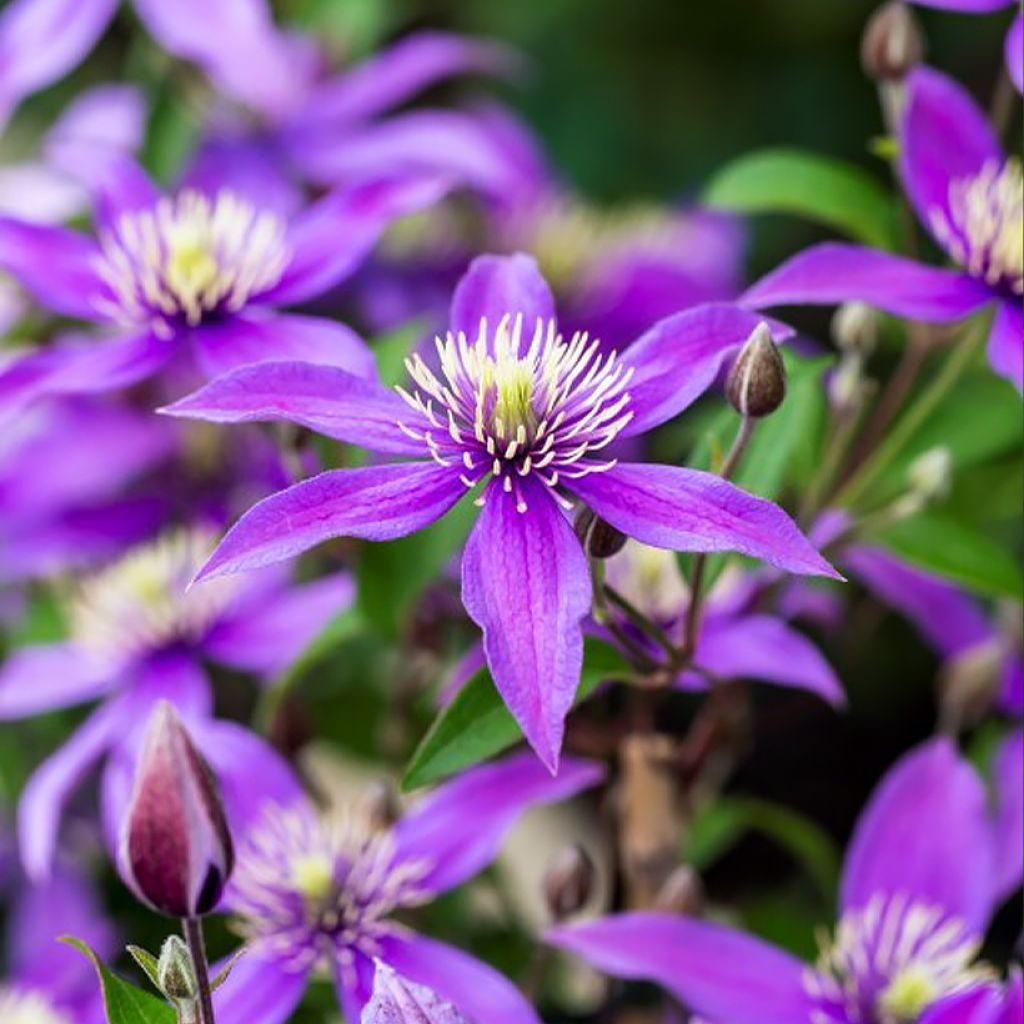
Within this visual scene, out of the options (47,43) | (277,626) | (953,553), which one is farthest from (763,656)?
(47,43)

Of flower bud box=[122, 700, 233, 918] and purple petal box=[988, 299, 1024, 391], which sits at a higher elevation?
purple petal box=[988, 299, 1024, 391]

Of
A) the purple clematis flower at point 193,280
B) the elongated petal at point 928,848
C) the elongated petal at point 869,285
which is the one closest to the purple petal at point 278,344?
the purple clematis flower at point 193,280

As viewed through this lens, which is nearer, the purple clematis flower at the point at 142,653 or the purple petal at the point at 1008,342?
the purple petal at the point at 1008,342

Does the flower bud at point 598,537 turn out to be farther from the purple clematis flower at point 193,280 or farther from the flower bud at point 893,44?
the flower bud at point 893,44

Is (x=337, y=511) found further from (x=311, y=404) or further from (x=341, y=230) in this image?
(x=341, y=230)

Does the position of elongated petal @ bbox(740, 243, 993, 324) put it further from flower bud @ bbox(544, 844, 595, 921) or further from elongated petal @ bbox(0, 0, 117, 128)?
elongated petal @ bbox(0, 0, 117, 128)

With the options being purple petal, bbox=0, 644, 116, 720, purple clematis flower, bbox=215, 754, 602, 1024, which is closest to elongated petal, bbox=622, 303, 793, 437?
purple clematis flower, bbox=215, 754, 602, 1024

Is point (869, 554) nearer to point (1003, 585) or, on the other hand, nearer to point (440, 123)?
point (1003, 585)
